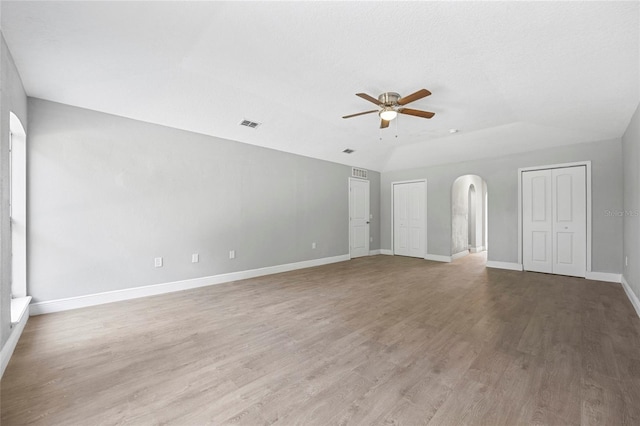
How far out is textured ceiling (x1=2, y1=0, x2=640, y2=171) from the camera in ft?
6.68

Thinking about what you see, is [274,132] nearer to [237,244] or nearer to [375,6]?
[237,244]

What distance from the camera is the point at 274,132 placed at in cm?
489

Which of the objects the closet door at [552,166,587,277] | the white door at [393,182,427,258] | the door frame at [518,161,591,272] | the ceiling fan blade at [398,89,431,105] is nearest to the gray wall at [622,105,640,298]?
the door frame at [518,161,591,272]

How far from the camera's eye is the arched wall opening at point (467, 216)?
7114 mm

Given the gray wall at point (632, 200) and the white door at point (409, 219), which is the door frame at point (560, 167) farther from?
the white door at point (409, 219)

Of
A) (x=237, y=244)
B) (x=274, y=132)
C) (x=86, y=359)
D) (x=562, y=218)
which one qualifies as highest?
(x=274, y=132)

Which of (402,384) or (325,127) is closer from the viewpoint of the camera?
(402,384)

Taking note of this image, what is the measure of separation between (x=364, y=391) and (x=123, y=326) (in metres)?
2.65

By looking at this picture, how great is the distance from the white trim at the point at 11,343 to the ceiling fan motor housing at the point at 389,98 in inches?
169

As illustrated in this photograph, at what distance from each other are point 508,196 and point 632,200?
7.02 feet

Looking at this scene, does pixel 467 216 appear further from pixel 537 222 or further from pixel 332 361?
pixel 332 361

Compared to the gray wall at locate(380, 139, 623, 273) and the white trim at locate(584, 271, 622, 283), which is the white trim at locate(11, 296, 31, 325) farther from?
the white trim at locate(584, 271, 622, 283)

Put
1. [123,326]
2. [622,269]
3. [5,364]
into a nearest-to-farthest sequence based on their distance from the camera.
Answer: [5,364]
[123,326]
[622,269]

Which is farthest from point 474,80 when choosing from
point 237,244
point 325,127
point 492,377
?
point 237,244
